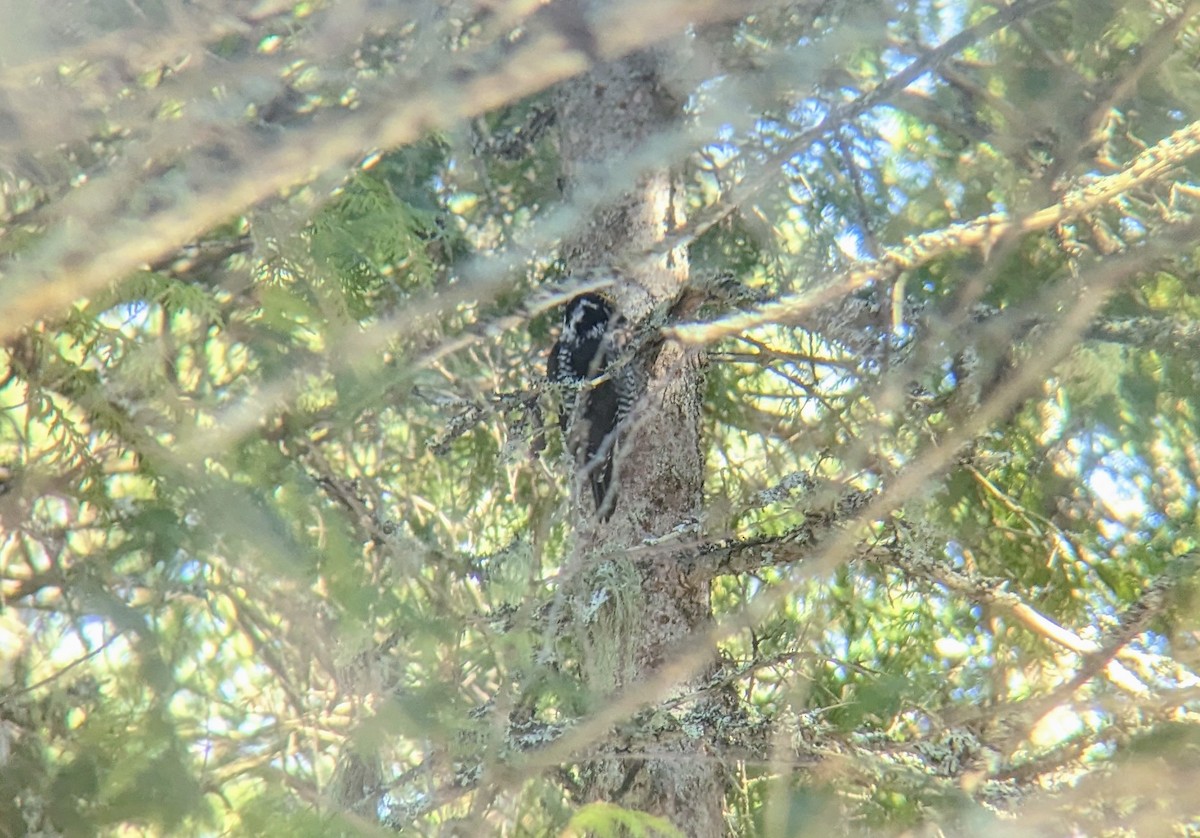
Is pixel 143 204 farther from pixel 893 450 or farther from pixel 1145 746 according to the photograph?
pixel 1145 746

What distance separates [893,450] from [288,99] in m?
1.70

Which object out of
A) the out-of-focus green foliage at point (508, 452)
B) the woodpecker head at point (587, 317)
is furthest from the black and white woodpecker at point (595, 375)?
the out-of-focus green foliage at point (508, 452)

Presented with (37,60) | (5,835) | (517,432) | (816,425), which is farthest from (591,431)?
(37,60)

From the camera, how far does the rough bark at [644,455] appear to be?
3047mm

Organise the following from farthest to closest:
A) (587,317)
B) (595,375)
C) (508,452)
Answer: (587,317) → (595,375) → (508,452)

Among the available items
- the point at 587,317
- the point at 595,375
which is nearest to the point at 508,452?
the point at 595,375

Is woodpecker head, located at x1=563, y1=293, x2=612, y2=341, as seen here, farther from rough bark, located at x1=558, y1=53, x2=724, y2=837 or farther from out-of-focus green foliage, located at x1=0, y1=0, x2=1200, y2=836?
out-of-focus green foliage, located at x1=0, y1=0, x2=1200, y2=836

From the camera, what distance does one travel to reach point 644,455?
3.70 meters

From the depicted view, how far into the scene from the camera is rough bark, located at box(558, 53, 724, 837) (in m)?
3.05

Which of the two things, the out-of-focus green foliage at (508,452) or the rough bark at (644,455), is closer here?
the out-of-focus green foliage at (508,452)

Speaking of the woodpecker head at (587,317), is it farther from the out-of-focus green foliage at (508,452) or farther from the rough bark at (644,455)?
the out-of-focus green foliage at (508,452)

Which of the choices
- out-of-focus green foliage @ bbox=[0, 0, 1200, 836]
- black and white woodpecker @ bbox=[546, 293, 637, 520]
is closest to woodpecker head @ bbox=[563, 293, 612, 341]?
black and white woodpecker @ bbox=[546, 293, 637, 520]

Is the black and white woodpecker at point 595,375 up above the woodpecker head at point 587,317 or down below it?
below

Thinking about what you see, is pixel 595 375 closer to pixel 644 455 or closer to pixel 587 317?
pixel 587 317
